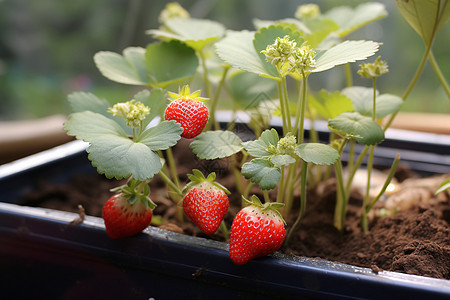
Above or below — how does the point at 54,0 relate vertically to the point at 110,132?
above

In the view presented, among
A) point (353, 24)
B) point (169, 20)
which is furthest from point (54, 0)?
point (353, 24)

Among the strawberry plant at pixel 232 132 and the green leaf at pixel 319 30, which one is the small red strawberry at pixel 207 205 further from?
the green leaf at pixel 319 30

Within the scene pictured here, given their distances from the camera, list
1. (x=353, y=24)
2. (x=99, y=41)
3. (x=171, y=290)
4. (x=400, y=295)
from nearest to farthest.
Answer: (x=400, y=295)
(x=171, y=290)
(x=353, y=24)
(x=99, y=41)

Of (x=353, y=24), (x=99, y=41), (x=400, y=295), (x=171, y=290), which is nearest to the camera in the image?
(x=400, y=295)

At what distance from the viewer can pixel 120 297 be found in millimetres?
602

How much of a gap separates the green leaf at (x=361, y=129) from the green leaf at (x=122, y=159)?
0.75ft

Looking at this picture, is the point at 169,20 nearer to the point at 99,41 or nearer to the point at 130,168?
the point at 130,168

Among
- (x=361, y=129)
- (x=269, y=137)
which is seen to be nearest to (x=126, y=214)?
(x=269, y=137)

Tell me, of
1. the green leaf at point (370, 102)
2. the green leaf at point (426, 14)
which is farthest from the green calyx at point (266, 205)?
the green leaf at point (426, 14)

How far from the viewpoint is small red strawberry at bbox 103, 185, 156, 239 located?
0.56 meters

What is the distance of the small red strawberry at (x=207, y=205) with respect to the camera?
A: 0.54 meters

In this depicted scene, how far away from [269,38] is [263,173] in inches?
8.2

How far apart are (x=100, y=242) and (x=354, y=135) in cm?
37

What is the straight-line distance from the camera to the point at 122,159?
490 millimetres
